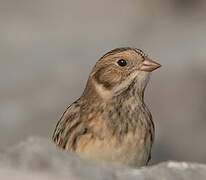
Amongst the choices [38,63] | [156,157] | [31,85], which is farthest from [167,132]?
[38,63]

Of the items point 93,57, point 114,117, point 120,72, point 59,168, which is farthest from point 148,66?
point 93,57

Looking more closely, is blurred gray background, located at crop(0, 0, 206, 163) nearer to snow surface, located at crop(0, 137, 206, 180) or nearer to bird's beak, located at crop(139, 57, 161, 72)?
bird's beak, located at crop(139, 57, 161, 72)

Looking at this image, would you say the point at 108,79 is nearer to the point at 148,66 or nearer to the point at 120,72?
the point at 120,72

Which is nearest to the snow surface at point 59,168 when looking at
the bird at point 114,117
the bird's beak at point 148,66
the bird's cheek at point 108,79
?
the bird at point 114,117

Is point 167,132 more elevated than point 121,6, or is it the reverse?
point 121,6

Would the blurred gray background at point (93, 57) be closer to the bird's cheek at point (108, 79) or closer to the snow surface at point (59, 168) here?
the bird's cheek at point (108, 79)

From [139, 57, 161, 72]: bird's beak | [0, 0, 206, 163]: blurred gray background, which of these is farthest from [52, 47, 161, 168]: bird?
[0, 0, 206, 163]: blurred gray background

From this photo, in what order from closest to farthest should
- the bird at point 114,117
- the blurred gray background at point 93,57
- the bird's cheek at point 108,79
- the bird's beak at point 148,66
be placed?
the bird at point 114,117, the bird's beak at point 148,66, the bird's cheek at point 108,79, the blurred gray background at point 93,57

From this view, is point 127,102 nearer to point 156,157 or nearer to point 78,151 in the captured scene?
point 78,151
